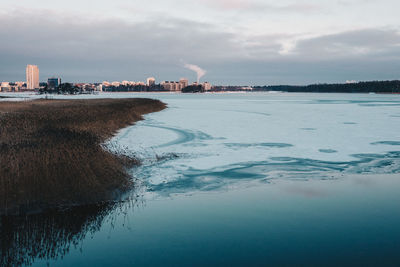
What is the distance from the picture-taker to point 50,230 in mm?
7891

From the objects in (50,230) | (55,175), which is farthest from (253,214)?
(55,175)

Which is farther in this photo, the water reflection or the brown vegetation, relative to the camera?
the brown vegetation

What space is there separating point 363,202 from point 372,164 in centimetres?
549

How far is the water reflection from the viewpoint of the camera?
6.87 metres

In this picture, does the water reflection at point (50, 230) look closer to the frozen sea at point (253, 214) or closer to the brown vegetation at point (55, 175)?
the frozen sea at point (253, 214)

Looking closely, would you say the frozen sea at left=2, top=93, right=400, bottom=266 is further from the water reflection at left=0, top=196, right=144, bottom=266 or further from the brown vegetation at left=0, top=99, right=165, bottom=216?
the brown vegetation at left=0, top=99, right=165, bottom=216

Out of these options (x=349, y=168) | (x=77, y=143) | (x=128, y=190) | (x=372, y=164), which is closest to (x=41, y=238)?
(x=128, y=190)

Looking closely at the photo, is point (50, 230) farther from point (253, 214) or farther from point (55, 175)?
point (253, 214)

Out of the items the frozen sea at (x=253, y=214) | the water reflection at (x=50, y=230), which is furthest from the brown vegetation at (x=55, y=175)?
the frozen sea at (x=253, y=214)

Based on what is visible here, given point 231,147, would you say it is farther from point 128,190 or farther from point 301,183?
point 128,190

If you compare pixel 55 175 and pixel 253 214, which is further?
pixel 55 175

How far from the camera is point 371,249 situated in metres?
7.06

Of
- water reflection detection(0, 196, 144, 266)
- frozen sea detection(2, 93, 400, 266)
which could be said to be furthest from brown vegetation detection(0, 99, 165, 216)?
frozen sea detection(2, 93, 400, 266)

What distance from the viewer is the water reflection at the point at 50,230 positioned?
22.5ft
